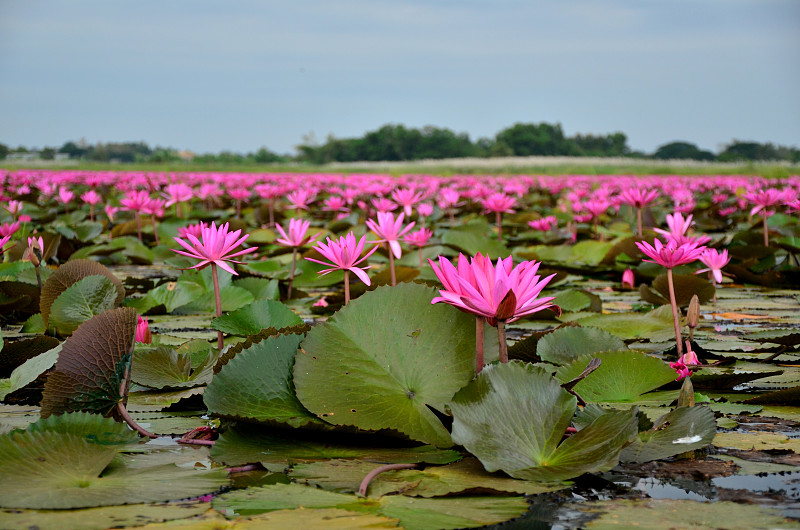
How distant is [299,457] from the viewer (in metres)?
1.11

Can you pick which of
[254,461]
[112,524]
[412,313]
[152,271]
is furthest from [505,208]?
[112,524]

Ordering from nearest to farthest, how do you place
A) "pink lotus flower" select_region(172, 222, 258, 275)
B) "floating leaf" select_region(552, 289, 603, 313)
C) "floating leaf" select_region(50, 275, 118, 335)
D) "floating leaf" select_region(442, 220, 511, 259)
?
"pink lotus flower" select_region(172, 222, 258, 275), "floating leaf" select_region(50, 275, 118, 335), "floating leaf" select_region(552, 289, 603, 313), "floating leaf" select_region(442, 220, 511, 259)

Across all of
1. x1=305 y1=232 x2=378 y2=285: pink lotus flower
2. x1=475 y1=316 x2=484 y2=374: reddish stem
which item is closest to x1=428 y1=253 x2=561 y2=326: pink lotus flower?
x1=475 y1=316 x2=484 y2=374: reddish stem

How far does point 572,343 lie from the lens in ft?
5.31

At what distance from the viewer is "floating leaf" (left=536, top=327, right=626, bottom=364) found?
1601mm

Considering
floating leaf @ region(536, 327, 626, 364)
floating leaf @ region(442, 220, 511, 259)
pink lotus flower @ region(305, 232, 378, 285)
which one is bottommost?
floating leaf @ region(536, 327, 626, 364)

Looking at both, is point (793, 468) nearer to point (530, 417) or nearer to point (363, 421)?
point (530, 417)

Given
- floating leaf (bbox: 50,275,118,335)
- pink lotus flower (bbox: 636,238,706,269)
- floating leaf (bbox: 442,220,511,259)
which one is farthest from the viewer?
floating leaf (bbox: 442,220,511,259)

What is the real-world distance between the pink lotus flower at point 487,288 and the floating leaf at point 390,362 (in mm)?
150

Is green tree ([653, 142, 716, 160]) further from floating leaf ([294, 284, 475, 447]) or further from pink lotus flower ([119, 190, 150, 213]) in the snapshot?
floating leaf ([294, 284, 475, 447])

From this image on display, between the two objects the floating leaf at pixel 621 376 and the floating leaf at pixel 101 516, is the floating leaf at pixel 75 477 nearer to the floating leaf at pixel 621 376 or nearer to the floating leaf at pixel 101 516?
the floating leaf at pixel 101 516

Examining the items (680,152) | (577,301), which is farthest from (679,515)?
(680,152)

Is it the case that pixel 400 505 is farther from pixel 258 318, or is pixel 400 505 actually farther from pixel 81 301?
pixel 81 301

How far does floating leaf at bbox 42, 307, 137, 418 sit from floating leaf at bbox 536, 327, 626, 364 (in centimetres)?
90
